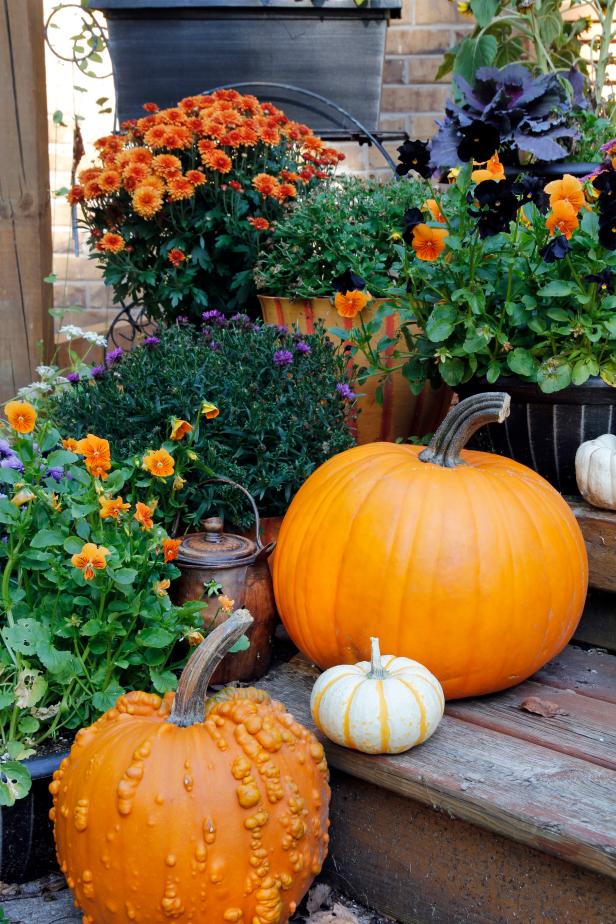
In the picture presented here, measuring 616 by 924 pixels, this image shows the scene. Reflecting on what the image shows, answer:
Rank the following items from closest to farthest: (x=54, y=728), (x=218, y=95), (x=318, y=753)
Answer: (x=318, y=753), (x=54, y=728), (x=218, y=95)

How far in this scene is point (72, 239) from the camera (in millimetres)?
4234

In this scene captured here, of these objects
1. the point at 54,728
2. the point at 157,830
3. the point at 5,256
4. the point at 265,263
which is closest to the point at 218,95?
the point at 265,263

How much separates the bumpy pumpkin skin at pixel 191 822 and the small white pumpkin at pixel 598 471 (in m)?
0.89

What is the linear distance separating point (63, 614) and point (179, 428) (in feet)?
1.32

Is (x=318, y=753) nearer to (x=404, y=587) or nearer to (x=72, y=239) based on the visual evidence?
(x=404, y=587)

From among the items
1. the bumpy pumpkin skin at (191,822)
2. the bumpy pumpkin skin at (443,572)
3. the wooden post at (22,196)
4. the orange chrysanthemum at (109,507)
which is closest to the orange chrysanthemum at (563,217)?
the bumpy pumpkin skin at (443,572)

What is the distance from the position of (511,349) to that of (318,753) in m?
1.00

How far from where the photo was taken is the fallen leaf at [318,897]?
1.58 meters

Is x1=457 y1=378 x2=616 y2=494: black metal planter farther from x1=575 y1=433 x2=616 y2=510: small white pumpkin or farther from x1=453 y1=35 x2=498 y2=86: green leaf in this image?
x1=453 y1=35 x2=498 y2=86: green leaf

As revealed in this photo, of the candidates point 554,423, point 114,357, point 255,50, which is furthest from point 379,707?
point 255,50

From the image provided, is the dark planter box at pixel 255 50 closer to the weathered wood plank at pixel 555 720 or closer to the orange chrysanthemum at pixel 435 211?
the orange chrysanthemum at pixel 435 211

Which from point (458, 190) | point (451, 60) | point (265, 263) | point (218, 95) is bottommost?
point (265, 263)

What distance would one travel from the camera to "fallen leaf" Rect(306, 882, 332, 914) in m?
1.58

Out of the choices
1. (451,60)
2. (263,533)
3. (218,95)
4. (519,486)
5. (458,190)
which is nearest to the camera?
(519,486)
